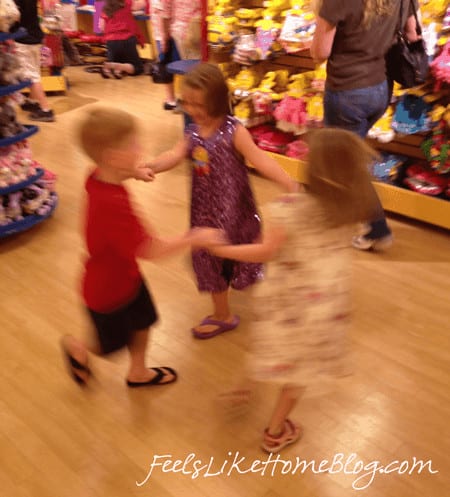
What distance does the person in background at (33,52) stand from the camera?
16.2ft

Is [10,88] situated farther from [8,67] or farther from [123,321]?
[123,321]

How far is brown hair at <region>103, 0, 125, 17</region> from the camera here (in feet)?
21.5

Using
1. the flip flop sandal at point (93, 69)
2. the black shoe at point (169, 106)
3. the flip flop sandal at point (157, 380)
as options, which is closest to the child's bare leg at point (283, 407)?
the flip flop sandal at point (157, 380)

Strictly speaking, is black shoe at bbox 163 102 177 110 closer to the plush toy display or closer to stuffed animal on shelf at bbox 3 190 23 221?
the plush toy display

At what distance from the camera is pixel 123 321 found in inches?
75.3

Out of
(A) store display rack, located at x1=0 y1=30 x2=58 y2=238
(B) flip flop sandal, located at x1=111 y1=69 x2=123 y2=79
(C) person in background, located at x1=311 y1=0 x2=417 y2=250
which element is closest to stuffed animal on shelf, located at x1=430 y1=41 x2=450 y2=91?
(C) person in background, located at x1=311 y1=0 x2=417 y2=250

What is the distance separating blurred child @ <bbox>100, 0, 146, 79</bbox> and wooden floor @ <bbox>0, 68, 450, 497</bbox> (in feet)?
14.6

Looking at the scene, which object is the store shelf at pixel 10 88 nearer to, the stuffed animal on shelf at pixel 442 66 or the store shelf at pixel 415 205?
the store shelf at pixel 415 205

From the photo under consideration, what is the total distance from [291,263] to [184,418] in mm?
871

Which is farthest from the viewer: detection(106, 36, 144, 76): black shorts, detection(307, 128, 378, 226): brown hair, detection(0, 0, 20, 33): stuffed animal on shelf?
detection(106, 36, 144, 76): black shorts

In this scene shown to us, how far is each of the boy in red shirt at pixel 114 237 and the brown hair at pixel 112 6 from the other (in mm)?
5405

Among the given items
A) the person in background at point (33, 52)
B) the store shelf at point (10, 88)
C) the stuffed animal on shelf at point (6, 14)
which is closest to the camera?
the stuffed animal on shelf at point (6, 14)

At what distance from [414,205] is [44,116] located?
3.69 metres

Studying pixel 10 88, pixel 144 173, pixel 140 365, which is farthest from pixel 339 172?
pixel 10 88
